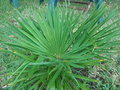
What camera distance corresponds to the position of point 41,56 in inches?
67.6

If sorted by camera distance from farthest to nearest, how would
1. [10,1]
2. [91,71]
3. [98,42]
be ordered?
[10,1], [91,71], [98,42]

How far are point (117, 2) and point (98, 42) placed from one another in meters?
3.66

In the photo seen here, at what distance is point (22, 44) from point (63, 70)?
44cm

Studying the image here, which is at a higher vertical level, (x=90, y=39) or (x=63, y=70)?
(x=90, y=39)

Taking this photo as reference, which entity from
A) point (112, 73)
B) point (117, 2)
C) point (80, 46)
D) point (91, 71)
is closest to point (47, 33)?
point (80, 46)

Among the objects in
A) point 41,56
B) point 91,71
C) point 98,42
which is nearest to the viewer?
point 41,56

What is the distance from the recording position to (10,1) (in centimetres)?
498

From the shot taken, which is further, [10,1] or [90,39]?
[10,1]

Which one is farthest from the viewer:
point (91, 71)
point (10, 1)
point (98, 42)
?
point (10, 1)

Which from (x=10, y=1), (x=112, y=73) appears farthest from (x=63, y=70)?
(x=10, y=1)

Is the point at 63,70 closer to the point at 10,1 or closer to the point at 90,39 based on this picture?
the point at 90,39

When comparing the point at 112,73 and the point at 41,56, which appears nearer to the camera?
the point at 41,56

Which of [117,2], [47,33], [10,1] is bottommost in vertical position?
[47,33]

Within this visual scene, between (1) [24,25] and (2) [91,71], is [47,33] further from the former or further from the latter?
(2) [91,71]
